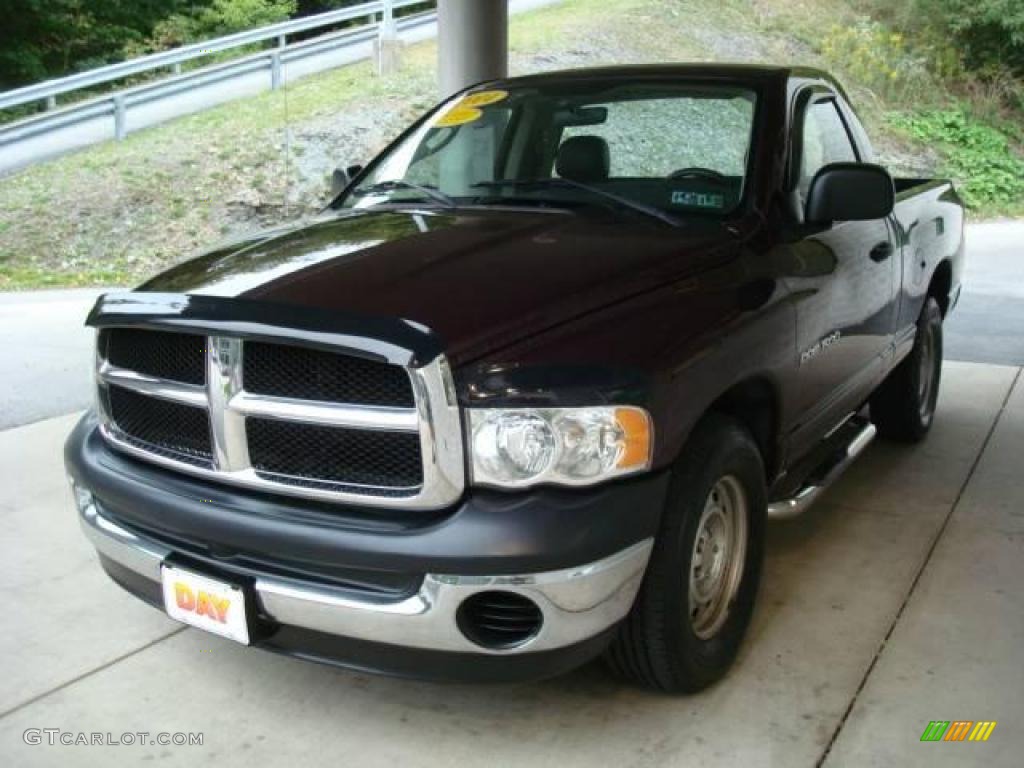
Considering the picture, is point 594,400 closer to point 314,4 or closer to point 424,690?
point 424,690

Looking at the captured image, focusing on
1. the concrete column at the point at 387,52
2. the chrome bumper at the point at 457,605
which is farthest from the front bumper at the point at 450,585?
the concrete column at the point at 387,52

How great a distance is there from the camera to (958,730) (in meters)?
2.91

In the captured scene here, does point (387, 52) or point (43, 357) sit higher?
point (387, 52)

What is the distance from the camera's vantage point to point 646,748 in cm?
284

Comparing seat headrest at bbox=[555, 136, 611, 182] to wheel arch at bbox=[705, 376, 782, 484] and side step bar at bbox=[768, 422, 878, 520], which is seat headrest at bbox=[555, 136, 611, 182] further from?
side step bar at bbox=[768, 422, 878, 520]

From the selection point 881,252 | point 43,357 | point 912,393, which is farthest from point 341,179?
point 43,357

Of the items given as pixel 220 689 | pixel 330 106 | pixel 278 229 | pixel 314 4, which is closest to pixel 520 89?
pixel 278 229

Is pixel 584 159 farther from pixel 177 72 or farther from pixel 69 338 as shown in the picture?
pixel 177 72

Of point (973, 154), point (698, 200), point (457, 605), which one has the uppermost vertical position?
point (698, 200)

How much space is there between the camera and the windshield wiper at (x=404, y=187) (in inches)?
150

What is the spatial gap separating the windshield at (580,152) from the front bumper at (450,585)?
136 centimetres

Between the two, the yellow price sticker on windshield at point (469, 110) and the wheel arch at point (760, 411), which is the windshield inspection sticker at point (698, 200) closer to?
the wheel arch at point (760, 411)

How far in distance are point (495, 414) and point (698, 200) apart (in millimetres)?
1444

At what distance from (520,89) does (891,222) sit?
1686mm
